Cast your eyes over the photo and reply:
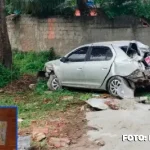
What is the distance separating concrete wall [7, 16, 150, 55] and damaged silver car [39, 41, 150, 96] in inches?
185

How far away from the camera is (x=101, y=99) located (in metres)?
10.1

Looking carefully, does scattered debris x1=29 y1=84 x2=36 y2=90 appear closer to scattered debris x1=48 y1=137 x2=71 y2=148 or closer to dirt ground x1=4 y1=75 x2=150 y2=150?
dirt ground x1=4 y1=75 x2=150 y2=150

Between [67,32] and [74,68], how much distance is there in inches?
225

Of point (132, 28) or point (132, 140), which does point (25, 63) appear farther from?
point (132, 140)

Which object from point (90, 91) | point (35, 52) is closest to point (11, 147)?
point (90, 91)

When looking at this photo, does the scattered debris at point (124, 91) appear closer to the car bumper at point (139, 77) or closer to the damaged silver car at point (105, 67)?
the damaged silver car at point (105, 67)

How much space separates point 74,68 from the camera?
11.8 m

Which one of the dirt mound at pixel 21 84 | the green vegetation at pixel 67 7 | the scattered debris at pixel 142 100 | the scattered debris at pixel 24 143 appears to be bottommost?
the dirt mound at pixel 21 84

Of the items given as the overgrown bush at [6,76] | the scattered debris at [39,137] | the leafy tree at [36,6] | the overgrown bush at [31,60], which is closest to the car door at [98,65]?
the overgrown bush at [6,76]

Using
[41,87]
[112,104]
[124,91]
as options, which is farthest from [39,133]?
[41,87]

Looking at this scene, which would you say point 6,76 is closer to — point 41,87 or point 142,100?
point 41,87

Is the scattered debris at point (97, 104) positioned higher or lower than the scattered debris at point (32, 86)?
higher

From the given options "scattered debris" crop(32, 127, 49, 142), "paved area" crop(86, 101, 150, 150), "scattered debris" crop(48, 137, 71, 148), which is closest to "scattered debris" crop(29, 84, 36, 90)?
"paved area" crop(86, 101, 150, 150)

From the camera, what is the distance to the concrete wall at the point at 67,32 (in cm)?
1623
